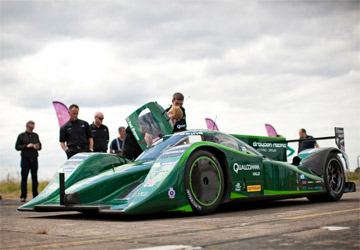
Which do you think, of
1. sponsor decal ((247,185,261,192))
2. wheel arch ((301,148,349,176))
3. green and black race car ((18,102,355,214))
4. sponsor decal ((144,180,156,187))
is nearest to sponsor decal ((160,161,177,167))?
green and black race car ((18,102,355,214))

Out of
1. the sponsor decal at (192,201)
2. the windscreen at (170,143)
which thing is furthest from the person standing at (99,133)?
the sponsor decal at (192,201)

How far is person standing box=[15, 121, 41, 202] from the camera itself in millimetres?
11883

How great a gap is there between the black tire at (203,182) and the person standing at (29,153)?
22.1 feet

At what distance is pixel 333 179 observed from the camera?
889 cm

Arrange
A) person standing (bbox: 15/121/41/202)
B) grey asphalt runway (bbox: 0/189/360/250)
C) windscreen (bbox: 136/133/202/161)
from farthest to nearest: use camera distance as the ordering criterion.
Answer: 1. person standing (bbox: 15/121/41/202)
2. windscreen (bbox: 136/133/202/161)
3. grey asphalt runway (bbox: 0/189/360/250)

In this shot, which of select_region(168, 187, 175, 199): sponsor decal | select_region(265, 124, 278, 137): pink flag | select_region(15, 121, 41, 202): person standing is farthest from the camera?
select_region(265, 124, 278, 137): pink flag

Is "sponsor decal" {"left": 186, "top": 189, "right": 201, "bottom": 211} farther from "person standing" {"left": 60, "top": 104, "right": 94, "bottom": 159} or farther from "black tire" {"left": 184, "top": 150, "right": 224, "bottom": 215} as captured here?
"person standing" {"left": 60, "top": 104, "right": 94, "bottom": 159}

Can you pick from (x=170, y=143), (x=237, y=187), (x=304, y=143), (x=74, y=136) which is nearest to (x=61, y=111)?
(x=74, y=136)

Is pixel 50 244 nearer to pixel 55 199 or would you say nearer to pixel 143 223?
pixel 143 223

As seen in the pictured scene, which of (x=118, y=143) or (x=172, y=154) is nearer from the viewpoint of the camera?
(x=172, y=154)

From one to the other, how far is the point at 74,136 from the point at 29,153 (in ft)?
9.10

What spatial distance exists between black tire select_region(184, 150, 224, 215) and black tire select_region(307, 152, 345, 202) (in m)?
2.92

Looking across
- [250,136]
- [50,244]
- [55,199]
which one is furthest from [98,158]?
[50,244]

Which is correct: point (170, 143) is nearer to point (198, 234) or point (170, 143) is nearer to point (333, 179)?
point (198, 234)
